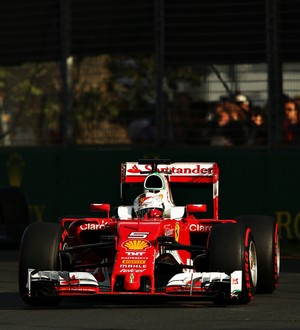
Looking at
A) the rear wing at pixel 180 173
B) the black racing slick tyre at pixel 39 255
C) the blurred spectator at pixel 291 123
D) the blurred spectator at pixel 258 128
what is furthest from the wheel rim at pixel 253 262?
the blurred spectator at pixel 258 128

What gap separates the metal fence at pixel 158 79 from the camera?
2003cm

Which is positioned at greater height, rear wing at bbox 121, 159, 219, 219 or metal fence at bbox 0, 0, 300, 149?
metal fence at bbox 0, 0, 300, 149

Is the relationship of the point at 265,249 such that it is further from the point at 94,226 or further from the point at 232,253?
the point at 94,226

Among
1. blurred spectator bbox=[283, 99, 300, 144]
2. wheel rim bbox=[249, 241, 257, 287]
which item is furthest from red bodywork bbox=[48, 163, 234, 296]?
blurred spectator bbox=[283, 99, 300, 144]

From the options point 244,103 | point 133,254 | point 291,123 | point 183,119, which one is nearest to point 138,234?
point 133,254

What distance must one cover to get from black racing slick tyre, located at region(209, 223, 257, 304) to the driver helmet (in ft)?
4.04

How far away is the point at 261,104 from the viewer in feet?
65.9

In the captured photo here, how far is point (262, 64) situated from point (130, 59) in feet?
7.63

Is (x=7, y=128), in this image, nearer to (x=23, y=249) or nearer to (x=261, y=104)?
(x=261, y=104)

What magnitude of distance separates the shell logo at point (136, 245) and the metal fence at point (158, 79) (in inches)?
322

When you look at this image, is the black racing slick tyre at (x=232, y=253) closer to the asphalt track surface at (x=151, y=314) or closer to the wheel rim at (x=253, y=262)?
the asphalt track surface at (x=151, y=314)

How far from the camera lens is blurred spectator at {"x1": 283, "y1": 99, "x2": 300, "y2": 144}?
19.8 m

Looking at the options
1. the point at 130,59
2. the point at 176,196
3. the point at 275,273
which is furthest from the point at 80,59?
the point at 275,273

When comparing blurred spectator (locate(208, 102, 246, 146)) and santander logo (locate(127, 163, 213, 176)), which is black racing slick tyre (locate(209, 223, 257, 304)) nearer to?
santander logo (locate(127, 163, 213, 176))
